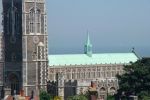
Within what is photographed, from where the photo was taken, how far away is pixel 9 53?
95750 millimetres

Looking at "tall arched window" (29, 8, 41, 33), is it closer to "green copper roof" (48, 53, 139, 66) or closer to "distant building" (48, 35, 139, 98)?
"distant building" (48, 35, 139, 98)

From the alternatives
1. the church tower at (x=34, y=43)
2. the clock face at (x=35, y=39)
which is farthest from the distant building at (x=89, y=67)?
the clock face at (x=35, y=39)

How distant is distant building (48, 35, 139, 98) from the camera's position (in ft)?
324

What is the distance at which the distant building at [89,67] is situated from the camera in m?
98.6

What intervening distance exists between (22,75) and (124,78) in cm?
2587

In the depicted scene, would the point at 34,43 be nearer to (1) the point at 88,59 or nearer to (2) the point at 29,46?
(2) the point at 29,46

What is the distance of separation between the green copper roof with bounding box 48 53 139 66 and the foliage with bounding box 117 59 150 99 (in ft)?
103

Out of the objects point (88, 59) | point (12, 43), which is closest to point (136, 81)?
point (12, 43)

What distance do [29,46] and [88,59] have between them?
13.6m

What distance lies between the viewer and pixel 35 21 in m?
93.6

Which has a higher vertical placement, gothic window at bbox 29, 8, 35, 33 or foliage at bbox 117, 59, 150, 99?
gothic window at bbox 29, 8, 35, 33

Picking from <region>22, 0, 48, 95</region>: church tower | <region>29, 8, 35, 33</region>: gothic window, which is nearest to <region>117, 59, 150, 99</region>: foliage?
<region>22, 0, 48, 95</region>: church tower

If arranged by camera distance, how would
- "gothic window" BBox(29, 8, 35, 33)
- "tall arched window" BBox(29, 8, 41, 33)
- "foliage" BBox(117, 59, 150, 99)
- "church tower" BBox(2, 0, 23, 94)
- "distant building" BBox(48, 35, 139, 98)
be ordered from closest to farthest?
1. "foliage" BBox(117, 59, 150, 99)
2. "tall arched window" BBox(29, 8, 41, 33)
3. "gothic window" BBox(29, 8, 35, 33)
4. "church tower" BBox(2, 0, 23, 94)
5. "distant building" BBox(48, 35, 139, 98)

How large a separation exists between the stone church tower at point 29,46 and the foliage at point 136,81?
23516 mm
